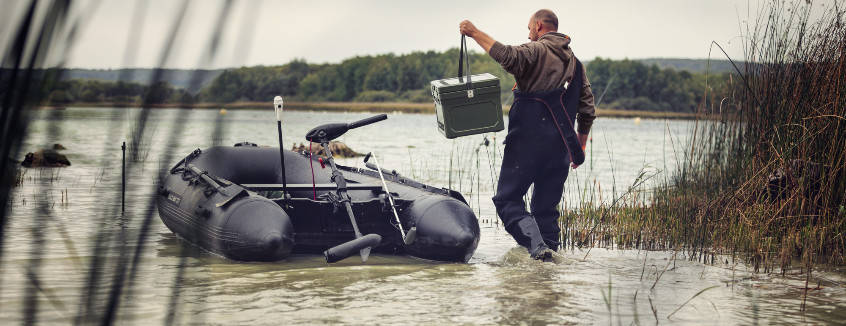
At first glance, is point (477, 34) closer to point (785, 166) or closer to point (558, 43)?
point (558, 43)

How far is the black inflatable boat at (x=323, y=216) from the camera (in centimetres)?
588

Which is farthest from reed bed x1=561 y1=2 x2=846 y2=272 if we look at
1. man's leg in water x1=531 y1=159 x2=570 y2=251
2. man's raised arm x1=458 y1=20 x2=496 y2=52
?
man's raised arm x1=458 y1=20 x2=496 y2=52

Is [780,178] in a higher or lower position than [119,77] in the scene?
lower

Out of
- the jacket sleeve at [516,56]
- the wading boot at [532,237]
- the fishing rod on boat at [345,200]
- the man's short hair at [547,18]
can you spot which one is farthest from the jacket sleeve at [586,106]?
the fishing rod on boat at [345,200]

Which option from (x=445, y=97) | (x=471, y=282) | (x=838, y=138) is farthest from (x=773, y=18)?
(x=471, y=282)

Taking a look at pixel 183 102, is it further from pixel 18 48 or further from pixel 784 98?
pixel 784 98

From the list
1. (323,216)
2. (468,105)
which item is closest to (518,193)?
(468,105)

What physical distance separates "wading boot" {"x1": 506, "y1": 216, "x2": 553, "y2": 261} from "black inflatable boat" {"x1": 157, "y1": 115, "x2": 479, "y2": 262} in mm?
330

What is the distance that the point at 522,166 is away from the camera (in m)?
5.96

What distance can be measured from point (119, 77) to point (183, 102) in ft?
0.27

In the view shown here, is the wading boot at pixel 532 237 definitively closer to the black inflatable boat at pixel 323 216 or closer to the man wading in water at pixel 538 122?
the man wading in water at pixel 538 122

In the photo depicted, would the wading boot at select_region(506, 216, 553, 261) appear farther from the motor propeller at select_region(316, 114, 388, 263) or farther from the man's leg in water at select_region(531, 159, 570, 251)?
the motor propeller at select_region(316, 114, 388, 263)

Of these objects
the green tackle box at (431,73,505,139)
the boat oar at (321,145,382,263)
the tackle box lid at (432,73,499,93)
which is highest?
the tackle box lid at (432,73,499,93)

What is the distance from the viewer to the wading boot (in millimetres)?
5957
